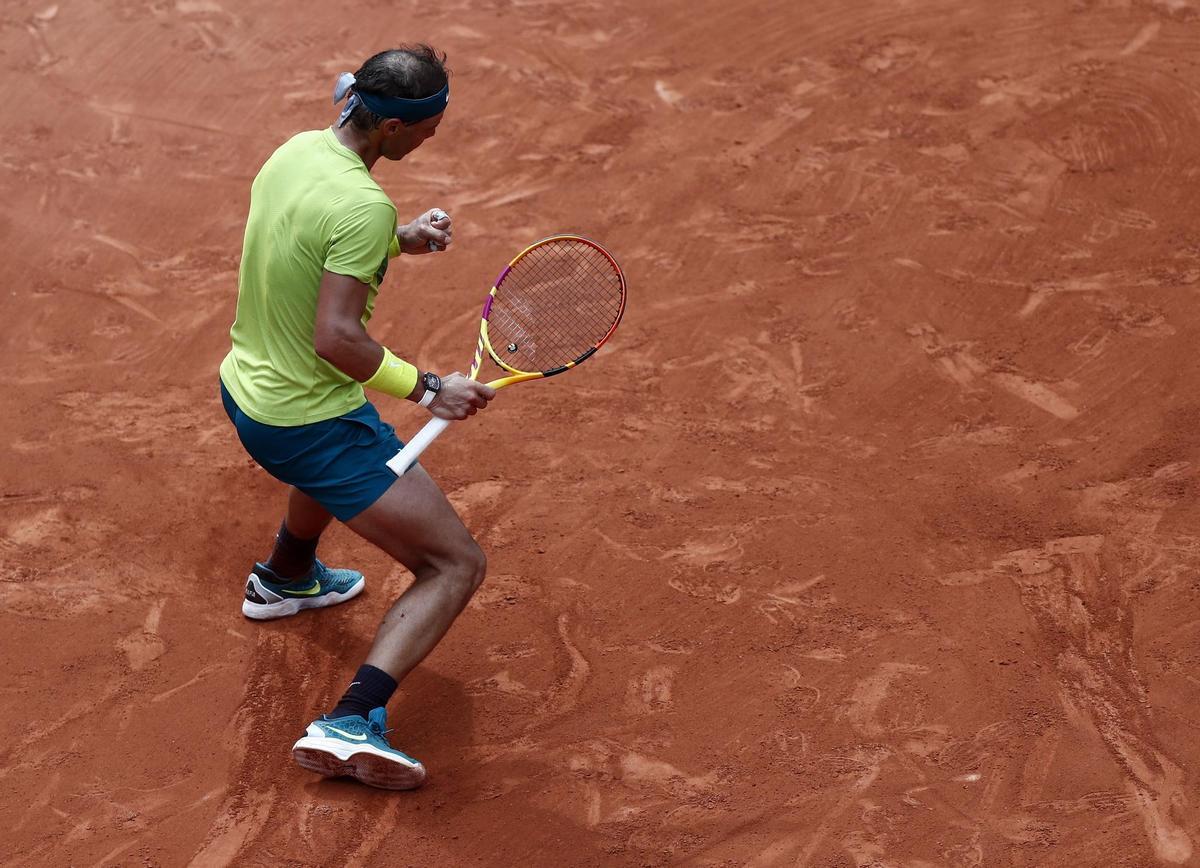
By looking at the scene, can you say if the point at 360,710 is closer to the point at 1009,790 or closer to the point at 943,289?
the point at 1009,790

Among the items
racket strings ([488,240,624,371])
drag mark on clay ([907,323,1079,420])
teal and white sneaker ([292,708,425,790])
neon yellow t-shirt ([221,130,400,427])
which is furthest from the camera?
drag mark on clay ([907,323,1079,420])

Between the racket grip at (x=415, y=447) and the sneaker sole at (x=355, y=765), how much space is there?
2.91ft

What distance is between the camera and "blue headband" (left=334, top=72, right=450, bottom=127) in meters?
3.94

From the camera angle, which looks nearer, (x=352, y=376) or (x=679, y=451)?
(x=352, y=376)

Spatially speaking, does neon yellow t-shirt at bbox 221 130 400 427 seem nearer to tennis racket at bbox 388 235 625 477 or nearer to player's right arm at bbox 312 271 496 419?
player's right arm at bbox 312 271 496 419

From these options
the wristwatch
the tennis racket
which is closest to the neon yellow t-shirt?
the wristwatch

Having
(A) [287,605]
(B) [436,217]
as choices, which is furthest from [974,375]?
(A) [287,605]

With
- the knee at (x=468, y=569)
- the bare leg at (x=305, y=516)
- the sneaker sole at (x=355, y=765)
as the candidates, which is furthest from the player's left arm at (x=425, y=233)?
the sneaker sole at (x=355, y=765)

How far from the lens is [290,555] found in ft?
16.0

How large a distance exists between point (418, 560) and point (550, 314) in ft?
4.29

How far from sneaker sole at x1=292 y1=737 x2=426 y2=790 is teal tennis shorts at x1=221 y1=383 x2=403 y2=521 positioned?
2.38ft

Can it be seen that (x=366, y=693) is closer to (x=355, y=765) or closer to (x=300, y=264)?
(x=355, y=765)

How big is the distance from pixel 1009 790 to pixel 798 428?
215 centimetres

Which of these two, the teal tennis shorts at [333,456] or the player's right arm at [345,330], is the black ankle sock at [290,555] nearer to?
the teal tennis shorts at [333,456]
